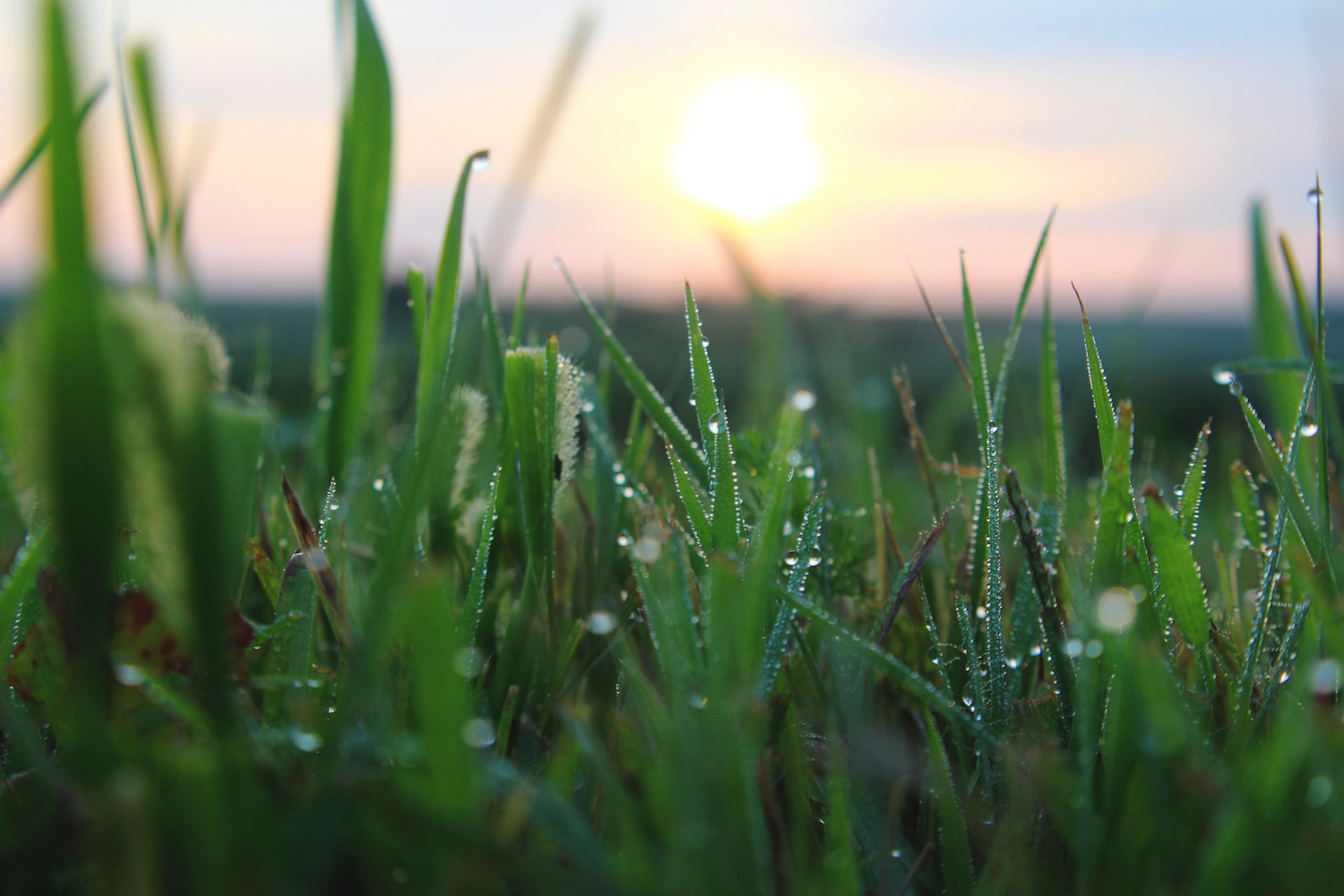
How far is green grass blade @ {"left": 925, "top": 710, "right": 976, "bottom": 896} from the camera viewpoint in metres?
0.43

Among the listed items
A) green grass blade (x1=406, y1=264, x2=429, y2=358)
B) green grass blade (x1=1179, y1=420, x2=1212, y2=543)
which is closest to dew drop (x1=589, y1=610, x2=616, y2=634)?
green grass blade (x1=406, y1=264, x2=429, y2=358)

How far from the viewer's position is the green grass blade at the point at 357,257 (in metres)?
0.80

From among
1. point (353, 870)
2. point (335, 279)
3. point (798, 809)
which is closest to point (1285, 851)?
point (798, 809)

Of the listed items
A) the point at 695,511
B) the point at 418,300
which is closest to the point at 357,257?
the point at 418,300

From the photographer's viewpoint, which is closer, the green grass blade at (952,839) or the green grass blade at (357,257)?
the green grass blade at (952,839)

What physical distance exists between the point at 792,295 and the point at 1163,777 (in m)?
1.25

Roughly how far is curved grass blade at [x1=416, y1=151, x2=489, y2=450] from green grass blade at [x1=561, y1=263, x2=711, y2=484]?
0.08m

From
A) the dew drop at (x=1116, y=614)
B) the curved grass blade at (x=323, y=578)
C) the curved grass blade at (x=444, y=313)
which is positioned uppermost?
the curved grass blade at (x=444, y=313)

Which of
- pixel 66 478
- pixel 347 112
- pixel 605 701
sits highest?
pixel 347 112

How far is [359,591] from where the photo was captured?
591 millimetres

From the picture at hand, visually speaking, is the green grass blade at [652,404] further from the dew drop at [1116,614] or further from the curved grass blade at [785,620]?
the dew drop at [1116,614]

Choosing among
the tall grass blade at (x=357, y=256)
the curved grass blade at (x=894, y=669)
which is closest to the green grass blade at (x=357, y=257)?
the tall grass blade at (x=357, y=256)

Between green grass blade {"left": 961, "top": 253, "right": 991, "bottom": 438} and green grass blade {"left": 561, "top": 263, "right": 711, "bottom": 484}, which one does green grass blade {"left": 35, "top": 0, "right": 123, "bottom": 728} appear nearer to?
green grass blade {"left": 561, "top": 263, "right": 711, "bottom": 484}

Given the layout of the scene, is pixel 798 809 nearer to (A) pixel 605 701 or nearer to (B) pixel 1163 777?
(B) pixel 1163 777
